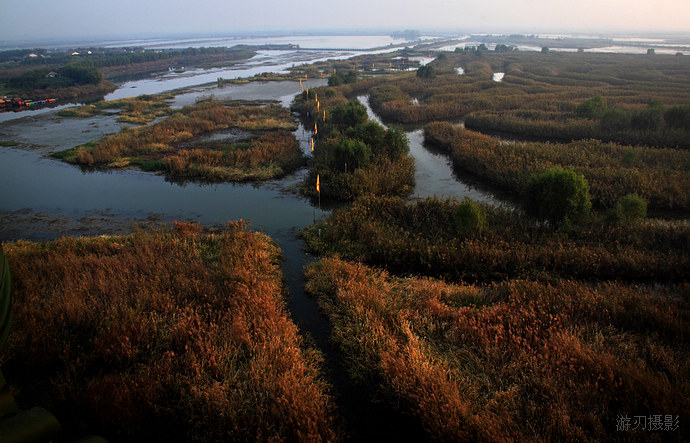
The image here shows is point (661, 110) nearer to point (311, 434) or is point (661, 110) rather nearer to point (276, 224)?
point (276, 224)

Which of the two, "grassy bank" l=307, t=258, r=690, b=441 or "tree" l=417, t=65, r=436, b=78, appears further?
"tree" l=417, t=65, r=436, b=78

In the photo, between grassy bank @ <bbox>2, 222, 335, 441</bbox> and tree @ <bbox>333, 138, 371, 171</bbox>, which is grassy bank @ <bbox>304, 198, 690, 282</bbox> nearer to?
grassy bank @ <bbox>2, 222, 335, 441</bbox>

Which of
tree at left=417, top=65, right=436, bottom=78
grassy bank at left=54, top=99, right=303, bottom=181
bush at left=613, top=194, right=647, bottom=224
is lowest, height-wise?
bush at left=613, top=194, right=647, bottom=224

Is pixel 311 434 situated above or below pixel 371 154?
below

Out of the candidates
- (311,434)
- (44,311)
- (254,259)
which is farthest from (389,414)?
(44,311)

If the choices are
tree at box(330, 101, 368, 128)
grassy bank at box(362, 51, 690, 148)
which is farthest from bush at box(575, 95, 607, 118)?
tree at box(330, 101, 368, 128)

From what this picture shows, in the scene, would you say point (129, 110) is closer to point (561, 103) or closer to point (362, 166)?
point (362, 166)
